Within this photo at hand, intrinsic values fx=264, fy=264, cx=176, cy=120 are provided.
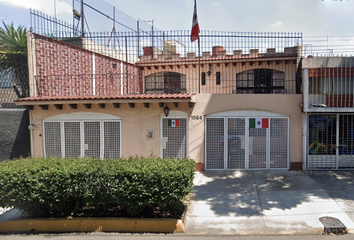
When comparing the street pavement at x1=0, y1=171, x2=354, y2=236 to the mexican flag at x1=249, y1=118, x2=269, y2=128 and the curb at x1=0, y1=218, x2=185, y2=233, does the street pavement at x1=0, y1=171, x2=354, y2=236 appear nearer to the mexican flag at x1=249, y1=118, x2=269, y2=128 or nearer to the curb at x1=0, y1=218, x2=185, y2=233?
the curb at x1=0, y1=218, x2=185, y2=233

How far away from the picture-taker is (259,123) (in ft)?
32.7

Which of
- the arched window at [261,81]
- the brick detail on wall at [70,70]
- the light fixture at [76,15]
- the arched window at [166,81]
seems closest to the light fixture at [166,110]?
the brick detail on wall at [70,70]

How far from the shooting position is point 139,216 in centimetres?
621

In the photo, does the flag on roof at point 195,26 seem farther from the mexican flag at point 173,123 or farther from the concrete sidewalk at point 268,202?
the concrete sidewalk at point 268,202

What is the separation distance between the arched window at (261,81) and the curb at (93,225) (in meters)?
10.0

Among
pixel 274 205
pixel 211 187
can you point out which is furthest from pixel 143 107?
pixel 274 205

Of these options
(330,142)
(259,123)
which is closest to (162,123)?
(259,123)

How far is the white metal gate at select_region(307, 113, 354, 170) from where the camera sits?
984 cm

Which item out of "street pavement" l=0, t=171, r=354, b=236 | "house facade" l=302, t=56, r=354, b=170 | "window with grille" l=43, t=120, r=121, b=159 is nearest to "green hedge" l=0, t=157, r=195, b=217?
"street pavement" l=0, t=171, r=354, b=236

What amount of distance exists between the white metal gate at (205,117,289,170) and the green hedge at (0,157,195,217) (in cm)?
405

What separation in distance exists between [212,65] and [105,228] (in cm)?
1059

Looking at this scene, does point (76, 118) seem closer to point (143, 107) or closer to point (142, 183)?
point (143, 107)

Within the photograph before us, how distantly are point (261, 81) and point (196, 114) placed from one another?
580 centimetres

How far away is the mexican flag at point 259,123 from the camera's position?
32.7 feet
